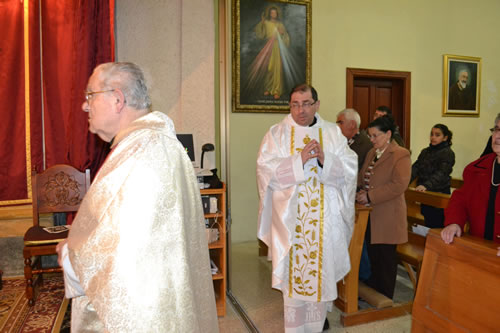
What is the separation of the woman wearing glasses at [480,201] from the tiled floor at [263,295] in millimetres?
1101

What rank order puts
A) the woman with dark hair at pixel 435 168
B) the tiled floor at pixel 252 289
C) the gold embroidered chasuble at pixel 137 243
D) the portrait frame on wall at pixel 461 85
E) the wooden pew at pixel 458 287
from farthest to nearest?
the tiled floor at pixel 252 289
the woman with dark hair at pixel 435 168
the portrait frame on wall at pixel 461 85
the wooden pew at pixel 458 287
the gold embroidered chasuble at pixel 137 243

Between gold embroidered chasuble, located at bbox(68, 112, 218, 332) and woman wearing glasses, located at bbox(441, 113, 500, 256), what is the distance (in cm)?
137

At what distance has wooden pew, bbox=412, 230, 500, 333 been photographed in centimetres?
160

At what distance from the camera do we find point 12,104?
375cm

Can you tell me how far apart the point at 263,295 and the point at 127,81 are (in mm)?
2574

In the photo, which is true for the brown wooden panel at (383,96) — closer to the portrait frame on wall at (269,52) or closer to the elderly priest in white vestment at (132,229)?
the portrait frame on wall at (269,52)

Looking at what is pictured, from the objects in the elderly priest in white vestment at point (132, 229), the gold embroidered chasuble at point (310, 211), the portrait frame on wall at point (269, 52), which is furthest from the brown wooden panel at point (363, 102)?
the elderly priest in white vestment at point (132, 229)

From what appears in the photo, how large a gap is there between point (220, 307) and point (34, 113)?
2609mm

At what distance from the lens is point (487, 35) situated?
231 cm

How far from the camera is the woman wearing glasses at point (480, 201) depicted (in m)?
1.91

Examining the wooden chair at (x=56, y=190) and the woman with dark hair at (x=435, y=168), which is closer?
the woman with dark hair at (x=435, y=168)

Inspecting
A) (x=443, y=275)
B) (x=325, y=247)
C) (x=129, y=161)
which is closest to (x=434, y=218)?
(x=325, y=247)

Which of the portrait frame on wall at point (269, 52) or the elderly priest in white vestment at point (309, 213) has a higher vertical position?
the portrait frame on wall at point (269, 52)

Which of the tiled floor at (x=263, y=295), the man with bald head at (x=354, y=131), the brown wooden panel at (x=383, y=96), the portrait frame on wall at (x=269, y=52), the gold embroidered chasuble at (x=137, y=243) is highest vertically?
the portrait frame on wall at (x=269, y=52)
